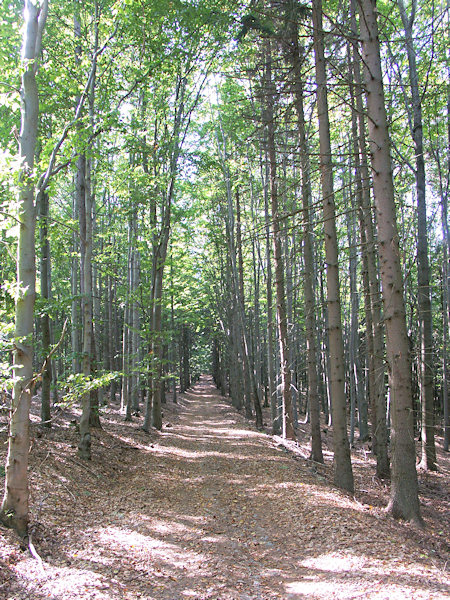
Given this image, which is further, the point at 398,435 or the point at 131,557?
the point at 398,435

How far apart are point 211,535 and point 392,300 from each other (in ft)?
13.7

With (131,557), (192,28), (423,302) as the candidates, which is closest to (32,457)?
(131,557)

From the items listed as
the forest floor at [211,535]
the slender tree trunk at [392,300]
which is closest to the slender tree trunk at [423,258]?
the forest floor at [211,535]

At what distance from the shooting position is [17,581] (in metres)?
3.78

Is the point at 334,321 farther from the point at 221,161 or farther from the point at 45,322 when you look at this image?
the point at 221,161

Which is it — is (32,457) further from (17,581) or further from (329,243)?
(329,243)

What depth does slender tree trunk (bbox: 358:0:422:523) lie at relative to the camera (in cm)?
581

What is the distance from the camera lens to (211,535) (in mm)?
5422

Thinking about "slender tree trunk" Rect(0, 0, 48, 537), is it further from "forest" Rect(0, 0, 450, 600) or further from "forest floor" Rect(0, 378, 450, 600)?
"forest floor" Rect(0, 378, 450, 600)

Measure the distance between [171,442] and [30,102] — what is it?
35.0 ft

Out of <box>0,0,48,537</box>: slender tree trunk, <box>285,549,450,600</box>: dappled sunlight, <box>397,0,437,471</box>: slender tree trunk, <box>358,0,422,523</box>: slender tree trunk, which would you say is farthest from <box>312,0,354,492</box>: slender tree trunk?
<box>0,0,48,537</box>: slender tree trunk

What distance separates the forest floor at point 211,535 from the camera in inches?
154

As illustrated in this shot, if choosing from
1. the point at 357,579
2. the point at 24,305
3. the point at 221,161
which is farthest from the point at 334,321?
the point at 221,161

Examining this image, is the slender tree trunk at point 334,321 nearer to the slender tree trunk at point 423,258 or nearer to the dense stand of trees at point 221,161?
the dense stand of trees at point 221,161
